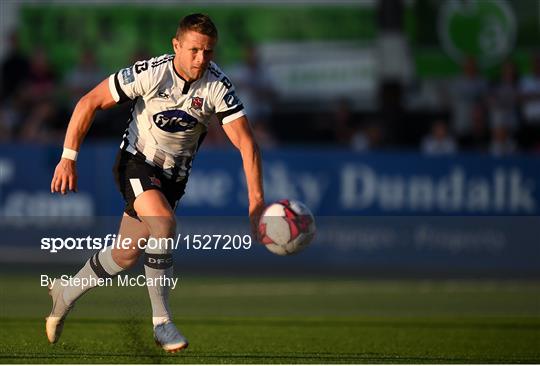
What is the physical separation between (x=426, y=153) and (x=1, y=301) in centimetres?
689

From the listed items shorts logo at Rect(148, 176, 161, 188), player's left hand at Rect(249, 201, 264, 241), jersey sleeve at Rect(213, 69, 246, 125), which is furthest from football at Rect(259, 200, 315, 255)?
shorts logo at Rect(148, 176, 161, 188)

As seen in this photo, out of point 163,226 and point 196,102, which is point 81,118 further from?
point 163,226

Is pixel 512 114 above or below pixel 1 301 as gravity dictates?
above

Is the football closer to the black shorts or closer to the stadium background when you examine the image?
the black shorts

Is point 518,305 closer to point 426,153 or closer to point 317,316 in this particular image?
point 317,316

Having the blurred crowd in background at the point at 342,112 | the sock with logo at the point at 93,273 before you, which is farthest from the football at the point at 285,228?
the blurred crowd in background at the point at 342,112

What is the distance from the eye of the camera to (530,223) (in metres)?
17.0

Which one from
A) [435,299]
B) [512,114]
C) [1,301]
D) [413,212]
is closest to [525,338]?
[435,299]

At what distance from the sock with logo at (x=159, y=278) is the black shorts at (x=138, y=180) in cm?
34

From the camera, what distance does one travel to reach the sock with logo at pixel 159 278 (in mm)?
8438

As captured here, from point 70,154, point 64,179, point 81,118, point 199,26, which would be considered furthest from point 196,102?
point 64,179

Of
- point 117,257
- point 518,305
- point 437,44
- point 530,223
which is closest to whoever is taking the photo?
point 117,257

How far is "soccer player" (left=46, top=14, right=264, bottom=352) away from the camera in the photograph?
326 inches

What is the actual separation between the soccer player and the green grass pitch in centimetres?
39
